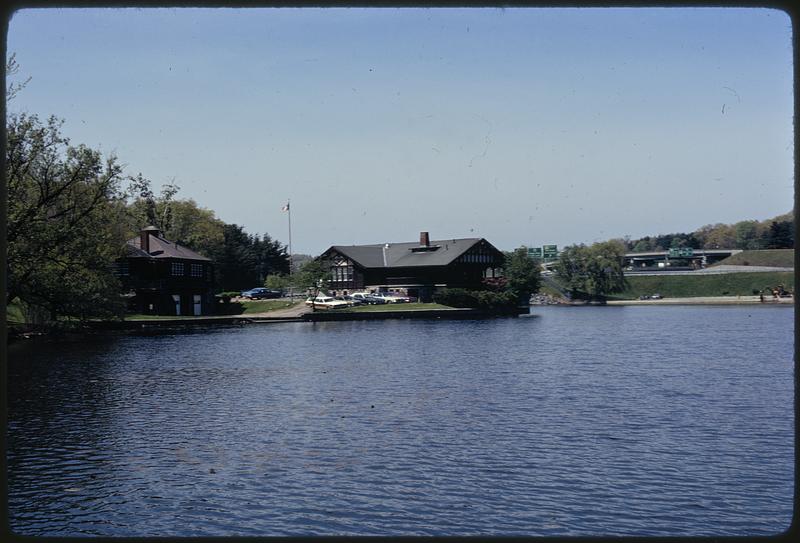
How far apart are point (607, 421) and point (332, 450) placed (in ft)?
38.4

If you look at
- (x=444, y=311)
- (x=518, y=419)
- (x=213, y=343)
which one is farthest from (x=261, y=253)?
(x=518, y=419)

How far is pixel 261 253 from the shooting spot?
152 meters

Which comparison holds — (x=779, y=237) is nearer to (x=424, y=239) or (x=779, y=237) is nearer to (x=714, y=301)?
(x=714, y=301)

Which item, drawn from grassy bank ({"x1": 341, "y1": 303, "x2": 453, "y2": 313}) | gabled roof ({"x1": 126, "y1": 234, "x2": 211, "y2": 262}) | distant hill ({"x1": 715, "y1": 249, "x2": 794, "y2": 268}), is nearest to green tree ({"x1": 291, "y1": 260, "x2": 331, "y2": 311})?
grassy bank ({"x1": 341, "y1": 303, "x2": 453, "y2": 313})

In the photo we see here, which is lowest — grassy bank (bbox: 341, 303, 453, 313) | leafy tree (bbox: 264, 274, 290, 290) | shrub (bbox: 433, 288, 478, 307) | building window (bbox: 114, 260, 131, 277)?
grassy bank (bbox: 341, 303, 453, 313)

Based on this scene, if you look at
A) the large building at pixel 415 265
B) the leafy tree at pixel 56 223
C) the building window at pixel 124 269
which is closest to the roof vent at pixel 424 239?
the large building at pixel 415 265

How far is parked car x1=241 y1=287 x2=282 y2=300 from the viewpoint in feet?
431

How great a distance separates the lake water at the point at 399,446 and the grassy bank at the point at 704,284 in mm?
123832

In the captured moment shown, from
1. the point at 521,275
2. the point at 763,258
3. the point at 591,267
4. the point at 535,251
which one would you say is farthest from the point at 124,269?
the point at 763,258

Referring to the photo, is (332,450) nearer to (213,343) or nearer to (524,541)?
(524,541)

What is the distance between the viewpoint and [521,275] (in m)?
136

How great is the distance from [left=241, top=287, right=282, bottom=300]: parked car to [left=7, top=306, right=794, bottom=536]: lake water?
71638 millimetres

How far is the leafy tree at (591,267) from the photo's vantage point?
588 ft

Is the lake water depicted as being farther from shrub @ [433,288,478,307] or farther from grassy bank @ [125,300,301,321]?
shrub @ [433,288,478,307]
